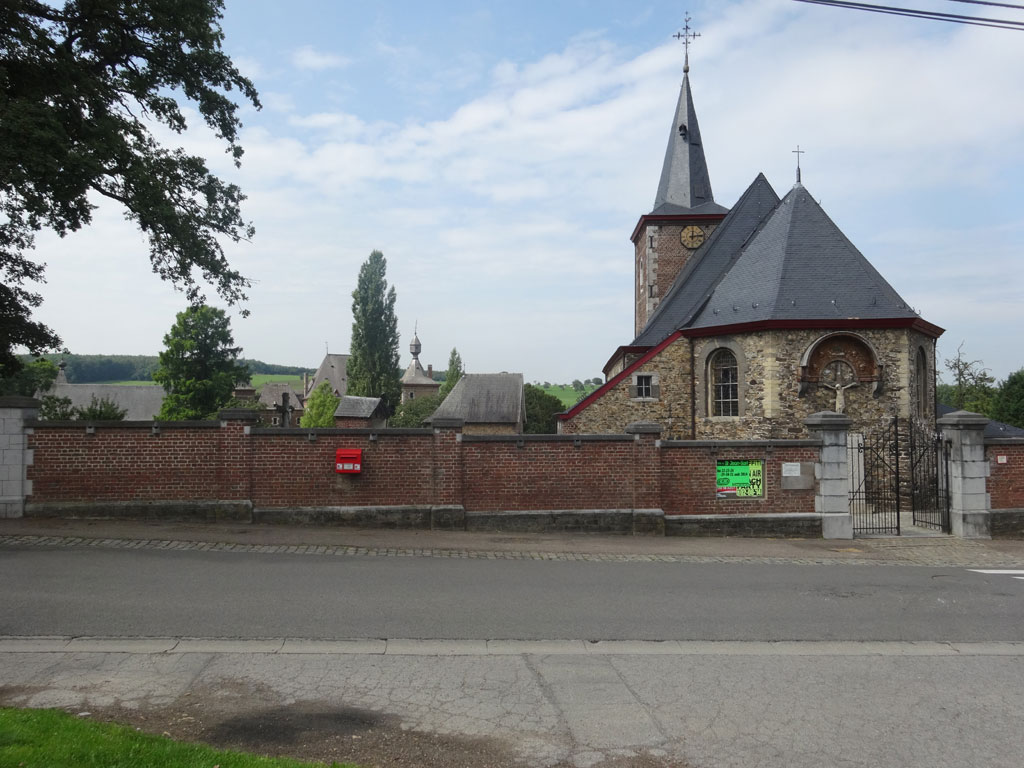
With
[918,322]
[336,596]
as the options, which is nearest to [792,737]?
[336,596]

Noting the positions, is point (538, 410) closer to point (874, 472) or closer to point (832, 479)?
point (874, 472)

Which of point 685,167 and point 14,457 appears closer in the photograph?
point 14,457

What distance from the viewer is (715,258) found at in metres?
29.1

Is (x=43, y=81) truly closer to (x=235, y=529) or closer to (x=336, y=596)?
(x=235, y=529)

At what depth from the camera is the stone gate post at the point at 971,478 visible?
15414 millimetres

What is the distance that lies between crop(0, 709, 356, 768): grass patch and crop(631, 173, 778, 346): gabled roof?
81.9ft

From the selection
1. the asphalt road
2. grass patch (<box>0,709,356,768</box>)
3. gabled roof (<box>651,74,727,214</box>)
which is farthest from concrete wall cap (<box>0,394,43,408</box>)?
gabled roof (<box>651,74,727,214</box>)

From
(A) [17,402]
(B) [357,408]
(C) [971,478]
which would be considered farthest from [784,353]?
(B) [357,408]

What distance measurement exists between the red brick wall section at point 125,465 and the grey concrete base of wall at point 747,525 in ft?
26.4

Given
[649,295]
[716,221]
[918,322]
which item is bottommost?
[918,322]

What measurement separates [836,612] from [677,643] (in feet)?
8.19

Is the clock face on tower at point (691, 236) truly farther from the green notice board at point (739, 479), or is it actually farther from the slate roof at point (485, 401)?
the slate roof at point (485, 401)

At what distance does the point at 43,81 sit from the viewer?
13.8 metres

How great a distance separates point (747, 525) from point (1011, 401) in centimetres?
3260
